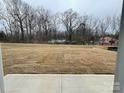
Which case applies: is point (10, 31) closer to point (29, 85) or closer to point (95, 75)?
point (29, 85)

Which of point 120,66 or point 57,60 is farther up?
point 120,66

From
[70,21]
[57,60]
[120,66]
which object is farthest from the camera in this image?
[57,60]

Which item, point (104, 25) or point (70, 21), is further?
point (70, 21)

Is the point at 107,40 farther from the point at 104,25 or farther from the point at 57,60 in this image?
the point at 57,60

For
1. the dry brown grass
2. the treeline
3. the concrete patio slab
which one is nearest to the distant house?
the treeline

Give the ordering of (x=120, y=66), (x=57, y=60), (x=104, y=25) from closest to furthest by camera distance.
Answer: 1. (x=120, y=66)
2. (x=104, y=25)
3. (x=57, y=60)

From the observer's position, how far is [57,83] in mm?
2143

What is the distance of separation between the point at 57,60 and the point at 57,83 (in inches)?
13.5

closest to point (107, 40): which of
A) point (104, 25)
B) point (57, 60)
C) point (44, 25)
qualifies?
point (104, 25)

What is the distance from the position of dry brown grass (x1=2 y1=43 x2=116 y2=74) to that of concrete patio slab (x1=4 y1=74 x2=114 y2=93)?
82 millimetres

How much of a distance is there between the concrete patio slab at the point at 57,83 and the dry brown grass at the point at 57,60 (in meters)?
0.08

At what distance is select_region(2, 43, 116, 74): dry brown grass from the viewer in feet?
5.62

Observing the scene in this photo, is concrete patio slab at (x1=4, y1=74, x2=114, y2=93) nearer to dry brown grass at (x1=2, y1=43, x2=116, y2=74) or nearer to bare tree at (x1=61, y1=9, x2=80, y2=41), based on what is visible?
dry brown grass at (x1=2, y1=43, x2=116, y2=74)

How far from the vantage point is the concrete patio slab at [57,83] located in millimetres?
1905
